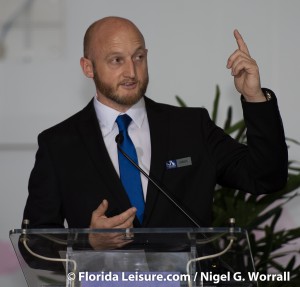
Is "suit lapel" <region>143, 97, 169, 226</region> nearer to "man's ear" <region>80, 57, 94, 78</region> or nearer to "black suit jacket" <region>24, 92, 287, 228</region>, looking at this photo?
"black suit jacket" <region>24, 92, 287, 228</region>

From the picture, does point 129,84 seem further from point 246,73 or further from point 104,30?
point 246,73

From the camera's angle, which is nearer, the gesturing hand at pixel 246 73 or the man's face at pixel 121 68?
the gesturing hand at pixel 246 73

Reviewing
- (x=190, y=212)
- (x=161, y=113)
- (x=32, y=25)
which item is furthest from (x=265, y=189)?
(x=32, y=25)

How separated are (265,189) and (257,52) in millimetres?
1798

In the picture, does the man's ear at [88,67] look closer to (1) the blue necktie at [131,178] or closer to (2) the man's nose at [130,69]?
(2) the man's nose at [130,69]

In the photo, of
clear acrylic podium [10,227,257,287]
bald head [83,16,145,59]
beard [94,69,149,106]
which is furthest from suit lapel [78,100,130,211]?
clear acrylic podium [10,227,257,287]

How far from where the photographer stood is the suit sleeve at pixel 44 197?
8.95 feet

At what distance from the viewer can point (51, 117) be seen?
430 centimetres

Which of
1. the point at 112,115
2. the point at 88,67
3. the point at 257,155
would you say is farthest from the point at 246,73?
the point at 88,67

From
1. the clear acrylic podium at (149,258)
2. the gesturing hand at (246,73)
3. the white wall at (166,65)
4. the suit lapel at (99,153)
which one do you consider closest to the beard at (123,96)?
the suit lapel at (99,153)

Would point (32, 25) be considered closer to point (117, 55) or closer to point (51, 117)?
point (51, 117)

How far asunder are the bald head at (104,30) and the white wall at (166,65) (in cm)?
134

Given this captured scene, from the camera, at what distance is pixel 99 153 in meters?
2.78

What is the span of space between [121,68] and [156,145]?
0.27 m
